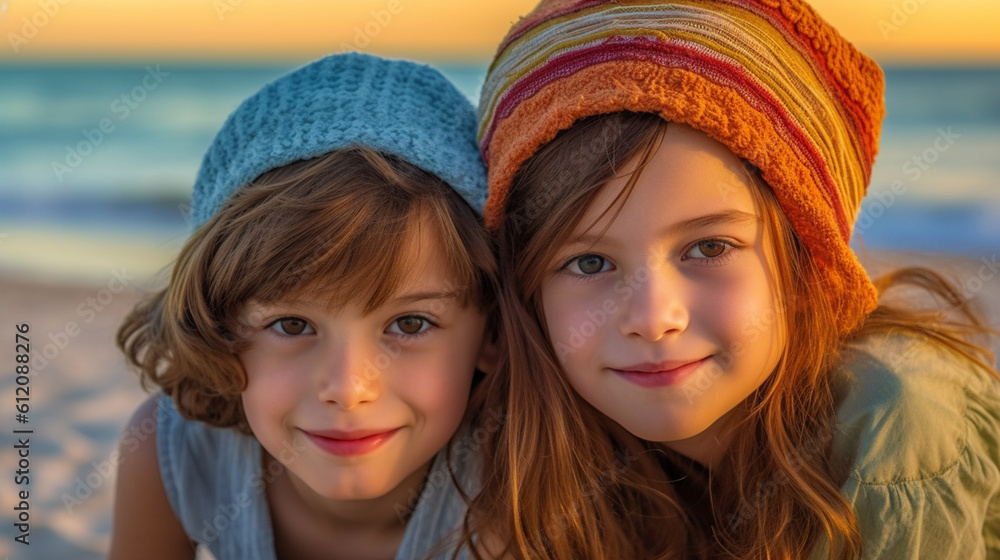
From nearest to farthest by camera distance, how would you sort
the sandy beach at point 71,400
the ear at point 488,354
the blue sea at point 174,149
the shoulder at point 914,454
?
the shoulder at point 914,454, the ear at point 488,354, the sandy beach at point 71,400, the blue sea at point 174,149

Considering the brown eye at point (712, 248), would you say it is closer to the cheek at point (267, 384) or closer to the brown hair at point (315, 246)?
the brown hair at point (315, 246)

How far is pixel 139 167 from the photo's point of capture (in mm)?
9055

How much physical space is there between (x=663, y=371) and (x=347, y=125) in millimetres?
872

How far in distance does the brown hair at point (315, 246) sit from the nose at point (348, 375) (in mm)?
103

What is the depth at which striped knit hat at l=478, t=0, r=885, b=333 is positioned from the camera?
165cm

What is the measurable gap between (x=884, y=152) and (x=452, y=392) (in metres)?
7.89

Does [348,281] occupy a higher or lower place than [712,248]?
lower

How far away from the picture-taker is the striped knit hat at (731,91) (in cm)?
165

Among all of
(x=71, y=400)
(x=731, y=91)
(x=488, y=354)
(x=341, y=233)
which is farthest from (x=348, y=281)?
(x=71, y=400)

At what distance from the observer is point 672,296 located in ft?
5.46

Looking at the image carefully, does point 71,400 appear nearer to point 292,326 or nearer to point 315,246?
point 292,326

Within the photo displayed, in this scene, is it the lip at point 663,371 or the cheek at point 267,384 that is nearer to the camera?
the lip at point 663,371

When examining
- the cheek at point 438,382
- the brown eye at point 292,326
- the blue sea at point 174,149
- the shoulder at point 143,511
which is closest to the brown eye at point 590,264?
the cheek at point 438,382

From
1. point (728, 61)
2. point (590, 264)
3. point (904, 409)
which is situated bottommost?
point (904, 409)
